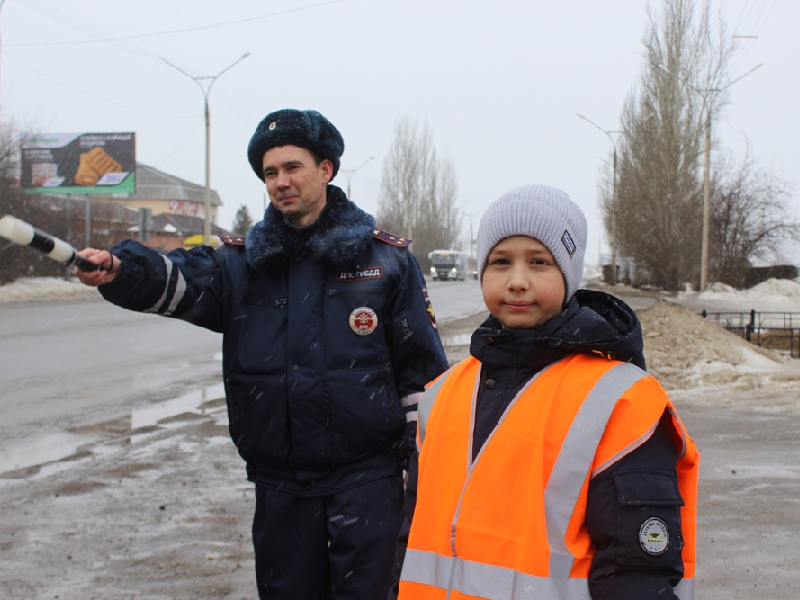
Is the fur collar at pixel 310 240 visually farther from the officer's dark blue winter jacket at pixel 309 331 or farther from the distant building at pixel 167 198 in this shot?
the distant building at pixel 167 198

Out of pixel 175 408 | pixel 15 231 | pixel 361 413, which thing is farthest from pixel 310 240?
pixel 175 408

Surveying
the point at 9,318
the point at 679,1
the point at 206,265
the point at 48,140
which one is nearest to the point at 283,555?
the point at 206,265

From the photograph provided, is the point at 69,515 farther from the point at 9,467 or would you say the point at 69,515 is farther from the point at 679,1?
the point at 679,1

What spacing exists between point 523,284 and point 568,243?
0.58 feet

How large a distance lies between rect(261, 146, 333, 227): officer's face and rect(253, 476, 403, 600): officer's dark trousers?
0.97 metres

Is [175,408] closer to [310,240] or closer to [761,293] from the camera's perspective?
[310,240]

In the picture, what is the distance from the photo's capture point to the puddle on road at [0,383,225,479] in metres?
6.31

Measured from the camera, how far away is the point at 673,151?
35.7 meters

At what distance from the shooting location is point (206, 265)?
9.22ft

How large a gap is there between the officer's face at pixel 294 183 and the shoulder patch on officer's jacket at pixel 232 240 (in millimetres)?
191

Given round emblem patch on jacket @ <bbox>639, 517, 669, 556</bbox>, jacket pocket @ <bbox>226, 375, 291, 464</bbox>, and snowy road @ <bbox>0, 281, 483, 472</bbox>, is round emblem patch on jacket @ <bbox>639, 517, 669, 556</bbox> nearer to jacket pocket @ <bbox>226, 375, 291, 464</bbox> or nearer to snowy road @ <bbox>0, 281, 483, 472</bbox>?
jacket pocket @ <bbox>226, 375, 291, 464</bbox>

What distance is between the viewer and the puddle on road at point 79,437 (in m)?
6.31

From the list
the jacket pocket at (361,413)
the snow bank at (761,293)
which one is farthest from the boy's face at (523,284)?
the snow bank at (761,293)

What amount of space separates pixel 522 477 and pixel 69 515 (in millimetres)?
4088
